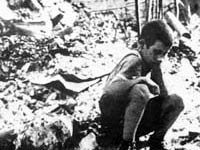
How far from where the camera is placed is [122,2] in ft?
25.8

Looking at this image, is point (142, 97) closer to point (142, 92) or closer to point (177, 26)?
point (142, 92)

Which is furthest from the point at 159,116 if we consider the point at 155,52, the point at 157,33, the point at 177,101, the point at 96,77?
the point at 96,77

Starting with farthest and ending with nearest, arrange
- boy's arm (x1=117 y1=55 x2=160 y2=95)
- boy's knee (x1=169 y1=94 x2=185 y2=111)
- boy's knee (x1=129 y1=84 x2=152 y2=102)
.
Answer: boy's knee (x1=169 y1=94 x2=185 y2=111) → boy's arm (x1=117 y1=55 x2=160 y2=95) → boy's knee (x1=129 y1=84 x2=152 y2=102)

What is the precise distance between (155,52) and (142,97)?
44 cm

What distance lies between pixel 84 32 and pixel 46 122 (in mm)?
3411

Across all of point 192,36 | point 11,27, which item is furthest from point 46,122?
point 192,36

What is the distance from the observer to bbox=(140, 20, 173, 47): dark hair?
319 centimetres

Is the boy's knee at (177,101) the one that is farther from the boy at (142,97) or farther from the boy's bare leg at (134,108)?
the boy's bare leg at (134,108)

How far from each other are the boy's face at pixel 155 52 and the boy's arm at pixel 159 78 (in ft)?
0.55

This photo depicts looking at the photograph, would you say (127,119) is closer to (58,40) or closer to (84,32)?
(58,40)

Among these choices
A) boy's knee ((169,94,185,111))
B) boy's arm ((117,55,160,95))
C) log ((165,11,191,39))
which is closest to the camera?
boy's arm ((117,55,160,95))

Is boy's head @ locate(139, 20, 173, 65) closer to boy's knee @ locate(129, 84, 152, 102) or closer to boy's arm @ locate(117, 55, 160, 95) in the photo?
boy's arm @ locate(117, 55, 160, 95)

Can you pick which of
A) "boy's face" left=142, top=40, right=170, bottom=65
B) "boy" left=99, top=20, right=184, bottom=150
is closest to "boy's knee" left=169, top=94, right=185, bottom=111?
"boy" left=99, top=20, right=184, bottom=150

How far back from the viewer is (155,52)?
3.19m
